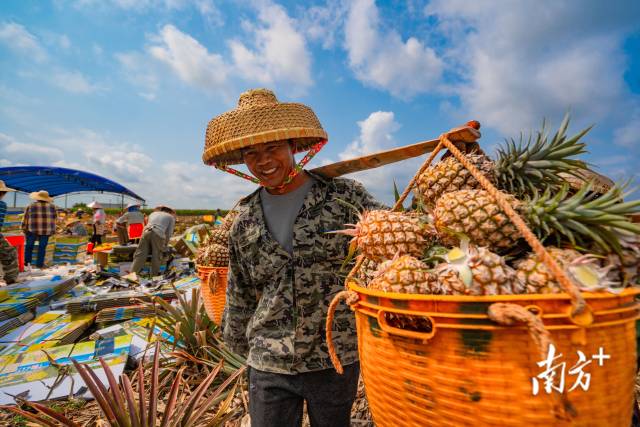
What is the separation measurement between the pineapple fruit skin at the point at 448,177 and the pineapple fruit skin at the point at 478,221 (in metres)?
0.18

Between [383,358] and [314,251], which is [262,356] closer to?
[314,251]

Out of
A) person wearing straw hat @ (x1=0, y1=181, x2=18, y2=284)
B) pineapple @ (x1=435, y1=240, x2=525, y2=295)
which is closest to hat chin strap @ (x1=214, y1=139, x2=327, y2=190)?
pineapple @ (x1=435, y1=240, x2=525, y2=295)

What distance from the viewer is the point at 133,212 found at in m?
14.5

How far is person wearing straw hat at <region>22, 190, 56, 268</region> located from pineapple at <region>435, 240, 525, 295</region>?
14119 mm

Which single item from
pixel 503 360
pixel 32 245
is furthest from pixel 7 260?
pixel 503 360

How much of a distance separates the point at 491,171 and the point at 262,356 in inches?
65.4

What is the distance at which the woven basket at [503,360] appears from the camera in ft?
2.73

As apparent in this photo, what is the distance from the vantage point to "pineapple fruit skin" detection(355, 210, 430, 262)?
1262 millimetres

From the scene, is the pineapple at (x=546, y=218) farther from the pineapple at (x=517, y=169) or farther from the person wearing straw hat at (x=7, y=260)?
the person wearing straw hat at (x=7, y=260)

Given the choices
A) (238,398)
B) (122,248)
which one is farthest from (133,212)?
(238,398)

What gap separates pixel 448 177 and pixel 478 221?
0.33 m

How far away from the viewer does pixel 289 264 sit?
2137 millimetres

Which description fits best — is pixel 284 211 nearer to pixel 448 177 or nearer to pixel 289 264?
pixel 289 264

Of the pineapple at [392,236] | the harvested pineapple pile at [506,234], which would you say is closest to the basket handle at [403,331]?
the harvested pineapple pile at [506,234]
